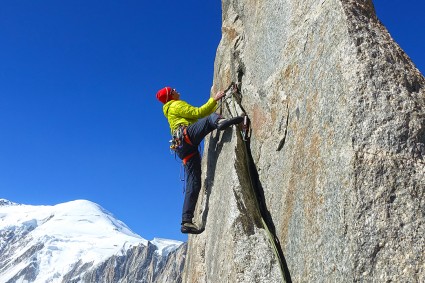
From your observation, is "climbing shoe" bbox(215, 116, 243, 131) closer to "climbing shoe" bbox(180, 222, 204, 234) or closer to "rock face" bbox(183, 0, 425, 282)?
"rock face" bbox(183, 0, 425, 282)

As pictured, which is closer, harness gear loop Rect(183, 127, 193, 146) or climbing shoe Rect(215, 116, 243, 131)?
climbing shoe Rect(215, 116, 243, 131)

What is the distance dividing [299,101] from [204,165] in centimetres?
565

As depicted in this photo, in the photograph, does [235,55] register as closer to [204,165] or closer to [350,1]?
[204,165]

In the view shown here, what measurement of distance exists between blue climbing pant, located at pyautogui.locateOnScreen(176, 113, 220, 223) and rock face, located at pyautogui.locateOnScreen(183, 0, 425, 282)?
57 centimetres

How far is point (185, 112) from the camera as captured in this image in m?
11.6

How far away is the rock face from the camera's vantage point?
5.95m

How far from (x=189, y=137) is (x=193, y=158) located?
31.8 inches

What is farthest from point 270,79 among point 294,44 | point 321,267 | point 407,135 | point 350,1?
point 321,267

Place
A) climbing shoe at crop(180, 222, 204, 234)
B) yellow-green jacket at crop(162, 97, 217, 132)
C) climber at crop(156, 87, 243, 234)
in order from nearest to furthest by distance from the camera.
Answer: climber at crop(156, 87, 243, 234) → climbing shoe at crop(180, 222, 204, 234) → yellow-green jacket at crop(162, 97, 217, 132)

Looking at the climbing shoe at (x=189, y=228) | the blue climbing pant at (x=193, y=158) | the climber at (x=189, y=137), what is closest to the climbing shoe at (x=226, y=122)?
the blue climbing pant at (x=193, y=158)

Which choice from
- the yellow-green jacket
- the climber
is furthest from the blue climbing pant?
the yellow-green jacket

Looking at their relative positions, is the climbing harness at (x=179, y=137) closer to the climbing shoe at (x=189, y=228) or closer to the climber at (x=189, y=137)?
the climber at (x=189, y=137)

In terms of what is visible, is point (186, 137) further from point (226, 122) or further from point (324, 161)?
point (324, 161)

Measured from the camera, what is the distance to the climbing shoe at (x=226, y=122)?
34.1 ft
